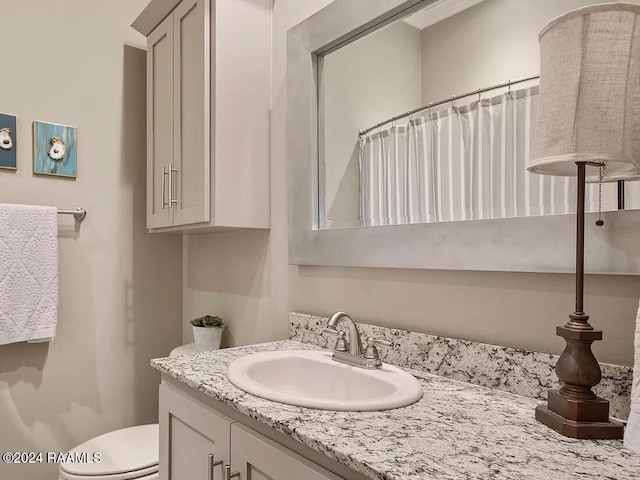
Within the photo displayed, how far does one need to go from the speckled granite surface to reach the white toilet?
2.89ft

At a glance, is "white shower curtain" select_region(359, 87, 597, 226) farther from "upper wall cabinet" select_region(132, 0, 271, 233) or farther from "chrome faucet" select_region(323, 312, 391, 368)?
"upper wall cabinet" select_region(132, 0, 271, 233)

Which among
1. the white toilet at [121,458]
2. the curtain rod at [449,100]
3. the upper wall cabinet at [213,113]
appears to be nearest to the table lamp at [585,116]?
the curtain rod at [449,100]

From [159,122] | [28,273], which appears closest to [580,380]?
[159,122]

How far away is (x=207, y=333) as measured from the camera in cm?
188

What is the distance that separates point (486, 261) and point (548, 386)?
0.94ft

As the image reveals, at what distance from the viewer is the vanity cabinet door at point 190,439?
1.01 metres

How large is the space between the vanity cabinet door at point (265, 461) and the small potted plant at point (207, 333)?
0.95m

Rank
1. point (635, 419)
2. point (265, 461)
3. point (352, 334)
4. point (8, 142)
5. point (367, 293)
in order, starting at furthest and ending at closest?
point (8, 142) → point (367, 293) → point (352, 334) → point (265, 461) → point (635, 419)

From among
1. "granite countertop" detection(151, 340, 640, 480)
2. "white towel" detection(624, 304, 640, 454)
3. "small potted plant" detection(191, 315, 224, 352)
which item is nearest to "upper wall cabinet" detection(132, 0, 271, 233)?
"small potted plant" detection(191, 315, 224, 352)

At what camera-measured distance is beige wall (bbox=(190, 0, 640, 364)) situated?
2.94ft

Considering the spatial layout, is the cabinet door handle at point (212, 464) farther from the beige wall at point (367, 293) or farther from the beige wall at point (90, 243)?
the beige wall at point (90, 243)

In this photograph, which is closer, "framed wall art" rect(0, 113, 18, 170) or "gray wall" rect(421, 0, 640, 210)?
"gray wall" rect(421, 0, 640, 210)

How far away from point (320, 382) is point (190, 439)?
362 mm

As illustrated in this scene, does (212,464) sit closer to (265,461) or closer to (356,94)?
(265,461)
